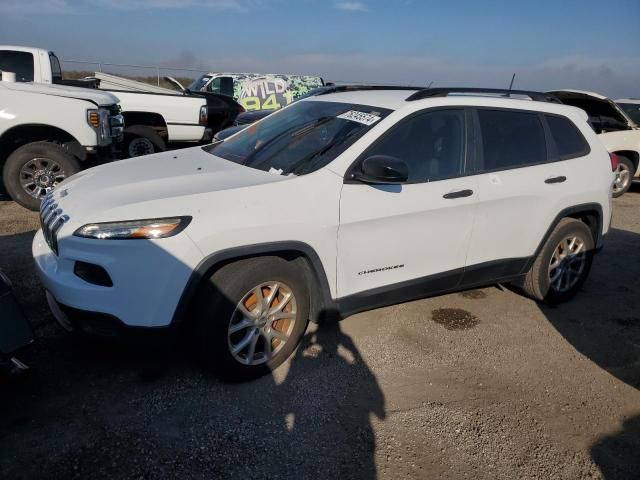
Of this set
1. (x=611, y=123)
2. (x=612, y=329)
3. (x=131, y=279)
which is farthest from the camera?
(x=611, y=123)

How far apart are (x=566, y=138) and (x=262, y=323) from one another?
118 inches

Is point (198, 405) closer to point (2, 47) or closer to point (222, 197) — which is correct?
point (222, 197)

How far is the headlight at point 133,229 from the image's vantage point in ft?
7.98

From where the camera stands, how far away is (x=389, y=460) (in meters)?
2.46

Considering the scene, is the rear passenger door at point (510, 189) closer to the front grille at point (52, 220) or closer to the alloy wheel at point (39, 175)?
the front grille at point (52, 220)

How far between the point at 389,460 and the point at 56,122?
5.58 m

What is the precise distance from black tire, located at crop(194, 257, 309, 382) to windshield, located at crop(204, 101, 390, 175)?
666 millimetres

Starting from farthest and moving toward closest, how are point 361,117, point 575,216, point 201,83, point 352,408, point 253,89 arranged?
point 201,83, point 253,89, point 575,216, point 361,117, point 352,408

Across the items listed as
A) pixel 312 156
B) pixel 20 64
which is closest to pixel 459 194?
pixel 312 156

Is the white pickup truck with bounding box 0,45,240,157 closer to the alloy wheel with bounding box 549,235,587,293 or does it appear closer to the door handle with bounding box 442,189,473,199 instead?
the door handle with bounding box 442,189,473,199

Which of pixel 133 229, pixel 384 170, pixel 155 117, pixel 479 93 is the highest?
pixel 479 93

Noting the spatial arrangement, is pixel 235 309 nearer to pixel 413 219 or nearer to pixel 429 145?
pixel 413 219

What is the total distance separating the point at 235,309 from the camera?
270 centimetres

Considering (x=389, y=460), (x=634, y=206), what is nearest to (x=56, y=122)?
(x=389, y=460)
